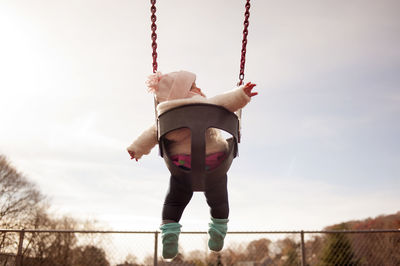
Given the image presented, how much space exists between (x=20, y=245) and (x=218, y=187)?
4458 millimetres

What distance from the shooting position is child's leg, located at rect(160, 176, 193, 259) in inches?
72.6

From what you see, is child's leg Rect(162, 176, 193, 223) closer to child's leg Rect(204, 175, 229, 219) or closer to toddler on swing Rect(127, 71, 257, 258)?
toddler on swing Rect(127, 71, 257, 258)

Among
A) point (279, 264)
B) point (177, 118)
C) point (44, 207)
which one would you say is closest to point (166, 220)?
point (177, 118)

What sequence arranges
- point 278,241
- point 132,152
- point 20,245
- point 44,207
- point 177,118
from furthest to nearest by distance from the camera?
1. point 44,207
2. point 278,241
3. point 20,245
4. point 132,152
5. point 177,118

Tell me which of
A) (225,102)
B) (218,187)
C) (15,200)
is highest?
(15,200)

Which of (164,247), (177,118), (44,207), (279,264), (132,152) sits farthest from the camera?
(44,207)

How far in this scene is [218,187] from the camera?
75.0 inches

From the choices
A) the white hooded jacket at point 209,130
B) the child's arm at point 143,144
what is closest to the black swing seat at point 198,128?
the white hooded jacket at point 209,130

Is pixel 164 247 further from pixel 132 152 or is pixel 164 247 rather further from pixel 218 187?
pixel 132 152

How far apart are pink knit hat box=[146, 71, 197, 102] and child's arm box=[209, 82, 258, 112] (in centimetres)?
19

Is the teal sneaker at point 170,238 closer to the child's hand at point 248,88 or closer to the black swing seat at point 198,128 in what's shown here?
the black swing seat at point 198,128

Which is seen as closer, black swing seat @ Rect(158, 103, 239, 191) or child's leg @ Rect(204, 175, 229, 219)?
black swing seat @ Rect(158, 103, 239, 191)

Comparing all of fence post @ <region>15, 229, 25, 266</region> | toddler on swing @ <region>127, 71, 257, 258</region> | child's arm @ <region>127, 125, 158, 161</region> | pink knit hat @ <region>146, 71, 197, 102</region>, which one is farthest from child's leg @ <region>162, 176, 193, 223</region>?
fence post @ <region>15, 229, 25, 266</region>

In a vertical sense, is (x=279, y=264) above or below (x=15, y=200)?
below
